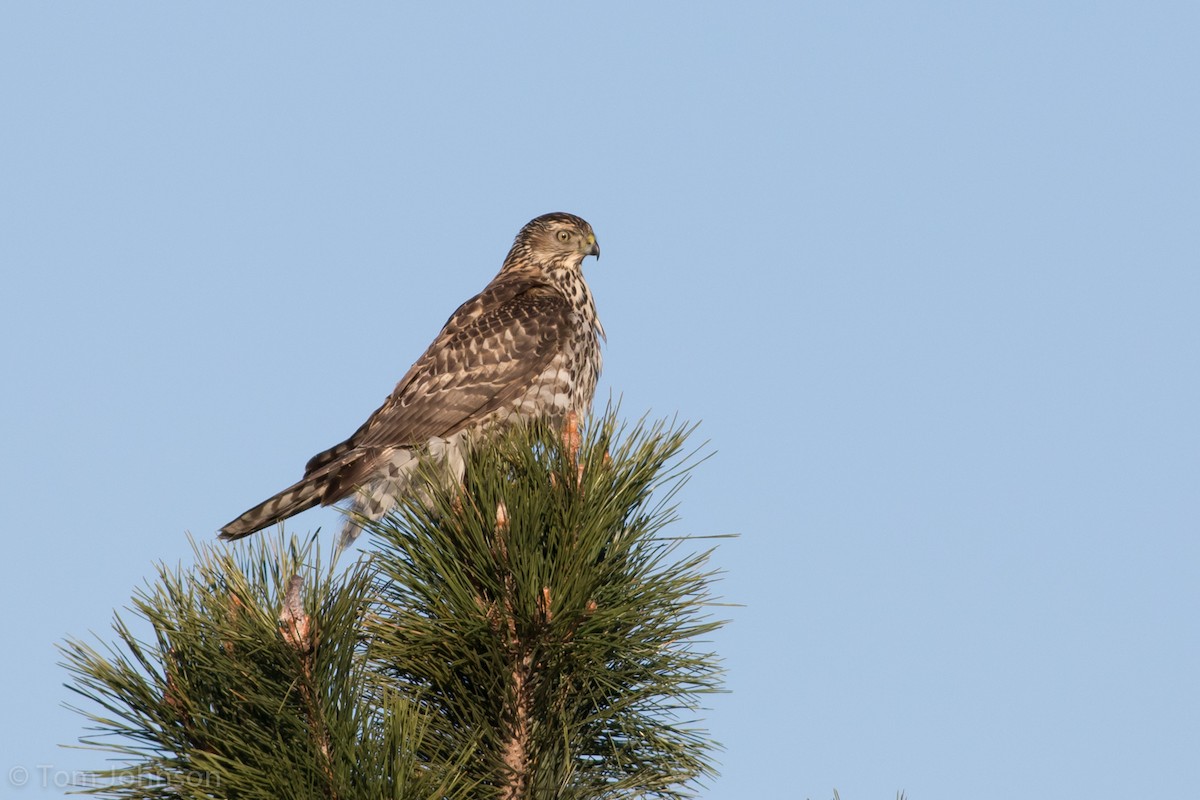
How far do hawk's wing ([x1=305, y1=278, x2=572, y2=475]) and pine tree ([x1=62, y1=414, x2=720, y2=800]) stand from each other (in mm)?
2697

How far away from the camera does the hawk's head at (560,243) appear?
371 inches

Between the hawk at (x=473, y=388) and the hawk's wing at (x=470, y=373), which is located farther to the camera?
the hawk's wing at (x=470, y=373)

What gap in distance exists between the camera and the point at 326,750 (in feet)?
12.4

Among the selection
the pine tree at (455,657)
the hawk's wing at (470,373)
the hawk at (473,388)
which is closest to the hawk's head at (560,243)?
the hawk at (473,388)

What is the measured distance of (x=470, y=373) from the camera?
8.05 metres

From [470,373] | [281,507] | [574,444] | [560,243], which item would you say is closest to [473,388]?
[470,373]

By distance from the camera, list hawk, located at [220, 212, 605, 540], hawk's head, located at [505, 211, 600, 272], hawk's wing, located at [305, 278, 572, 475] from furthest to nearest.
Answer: hawk's head, located at [505, 211, 600, 272]
hawk's wing, located at [305, 278, 572, 475]
hawk, located at [220, 212, 605, 540]

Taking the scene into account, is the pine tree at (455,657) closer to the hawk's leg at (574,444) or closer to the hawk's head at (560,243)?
the hawk's leg at (574,444)

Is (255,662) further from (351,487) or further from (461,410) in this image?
(461,410)

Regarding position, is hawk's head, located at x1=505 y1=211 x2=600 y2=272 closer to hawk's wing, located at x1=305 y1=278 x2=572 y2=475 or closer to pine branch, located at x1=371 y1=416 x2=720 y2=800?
hawk's wing, located at x1=305 y1=278 x2=572 y2=475

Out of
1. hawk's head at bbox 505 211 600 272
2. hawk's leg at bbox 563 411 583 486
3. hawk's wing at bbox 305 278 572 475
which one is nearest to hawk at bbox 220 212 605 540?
hawk's wing at bbox 305 278 572 475

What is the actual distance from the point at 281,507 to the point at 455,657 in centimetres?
257

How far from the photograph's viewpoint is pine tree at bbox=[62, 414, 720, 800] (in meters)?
3.79

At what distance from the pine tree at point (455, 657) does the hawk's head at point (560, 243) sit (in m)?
4.44
